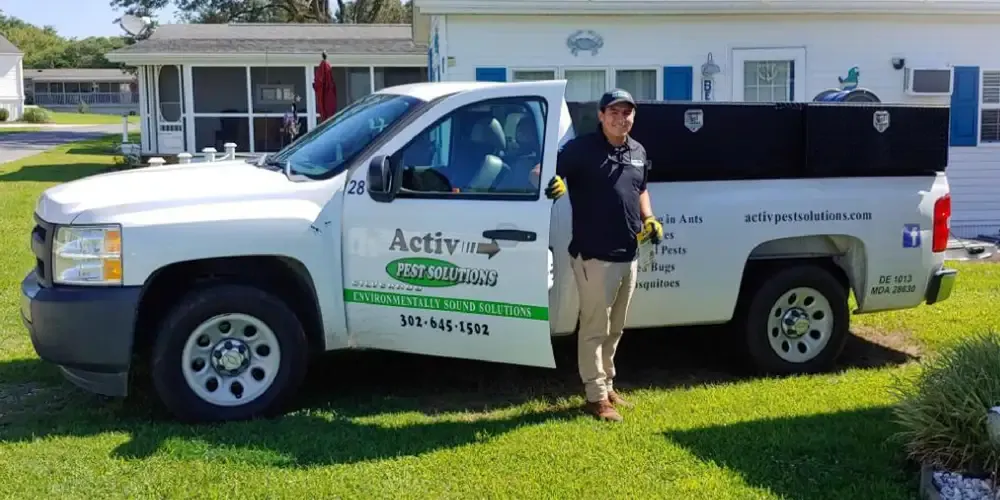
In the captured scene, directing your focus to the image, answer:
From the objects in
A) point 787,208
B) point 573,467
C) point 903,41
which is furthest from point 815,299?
point 903,41

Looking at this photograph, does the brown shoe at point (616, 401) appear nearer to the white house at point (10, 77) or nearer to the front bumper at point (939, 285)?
the front bumper at point (939, 285)

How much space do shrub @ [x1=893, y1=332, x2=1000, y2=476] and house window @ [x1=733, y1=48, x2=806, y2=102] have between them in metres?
8.50

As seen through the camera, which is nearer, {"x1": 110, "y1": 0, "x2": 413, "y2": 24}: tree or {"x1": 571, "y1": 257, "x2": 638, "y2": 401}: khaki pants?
{"x1": 571, "y1": 257, "x2": 638, "y2": 401}: khaki pants

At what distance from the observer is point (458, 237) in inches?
208

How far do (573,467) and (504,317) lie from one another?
3.08 feet

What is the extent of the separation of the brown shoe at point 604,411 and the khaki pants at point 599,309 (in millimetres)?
34

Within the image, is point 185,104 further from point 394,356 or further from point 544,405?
point 544,405

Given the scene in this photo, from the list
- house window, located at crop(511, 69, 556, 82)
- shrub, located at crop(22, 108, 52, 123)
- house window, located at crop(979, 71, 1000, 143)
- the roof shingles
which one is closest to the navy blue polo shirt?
house window, located at crop(511, 69, 556, 82)

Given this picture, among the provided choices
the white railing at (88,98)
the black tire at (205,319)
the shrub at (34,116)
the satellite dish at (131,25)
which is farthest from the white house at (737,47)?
the white railing at (88,98)

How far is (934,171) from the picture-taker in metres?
6.50

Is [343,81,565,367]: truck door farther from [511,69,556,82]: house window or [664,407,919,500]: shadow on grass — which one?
[511,69,556,82]: house window

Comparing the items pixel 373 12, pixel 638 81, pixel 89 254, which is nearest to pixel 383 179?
pixel 89 254

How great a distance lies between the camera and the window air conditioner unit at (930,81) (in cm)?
1288

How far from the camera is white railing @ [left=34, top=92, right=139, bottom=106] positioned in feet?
273
